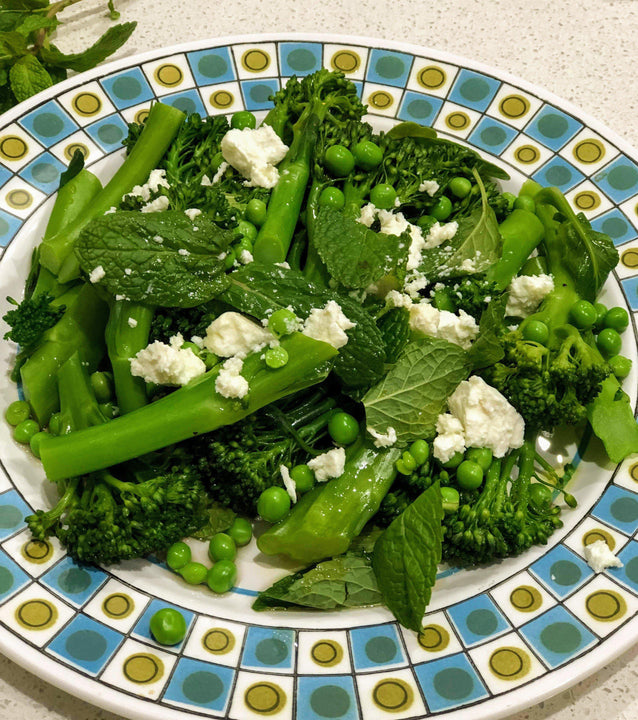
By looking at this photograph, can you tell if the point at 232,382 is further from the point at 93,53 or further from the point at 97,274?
the point at 93,53

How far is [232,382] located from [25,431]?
2.10 ft

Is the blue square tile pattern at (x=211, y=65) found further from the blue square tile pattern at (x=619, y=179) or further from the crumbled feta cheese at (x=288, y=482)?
the crumbled feta cheese at (x=288, y=482)

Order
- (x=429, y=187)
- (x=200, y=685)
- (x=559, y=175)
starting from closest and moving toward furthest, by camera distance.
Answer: (x=200, y=685), (x=429, y=187), (x=559, y=175)

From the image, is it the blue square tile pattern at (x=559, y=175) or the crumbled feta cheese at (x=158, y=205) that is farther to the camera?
the blue square tile pattern at (x=559, y=175)

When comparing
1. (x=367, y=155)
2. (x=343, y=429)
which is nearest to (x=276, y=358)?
(x=343, y=429)

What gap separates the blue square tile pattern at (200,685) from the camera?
1.53 metres

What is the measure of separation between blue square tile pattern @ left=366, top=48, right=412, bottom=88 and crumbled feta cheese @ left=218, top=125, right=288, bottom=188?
636 millimetres

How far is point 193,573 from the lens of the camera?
184cm

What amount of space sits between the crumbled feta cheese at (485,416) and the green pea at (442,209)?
59 centimetres

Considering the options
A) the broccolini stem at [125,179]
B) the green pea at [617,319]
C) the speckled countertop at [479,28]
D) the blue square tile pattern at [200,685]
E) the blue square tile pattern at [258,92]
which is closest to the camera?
the blue square tile pattern at [200,685]

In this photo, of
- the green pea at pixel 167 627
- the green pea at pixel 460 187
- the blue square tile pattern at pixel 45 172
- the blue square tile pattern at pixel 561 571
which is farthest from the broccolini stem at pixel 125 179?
the blue square tile pattern at pixel 561 571

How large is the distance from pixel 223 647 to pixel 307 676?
0.20 metres

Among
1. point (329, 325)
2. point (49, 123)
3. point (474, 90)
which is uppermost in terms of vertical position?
point (474, 90)

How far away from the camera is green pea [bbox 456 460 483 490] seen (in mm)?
1879
